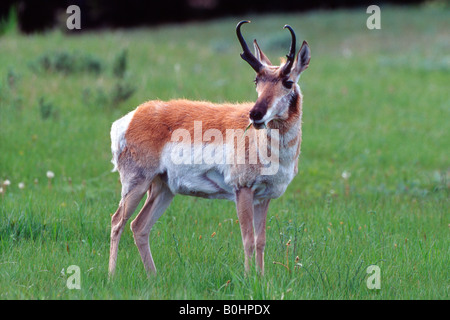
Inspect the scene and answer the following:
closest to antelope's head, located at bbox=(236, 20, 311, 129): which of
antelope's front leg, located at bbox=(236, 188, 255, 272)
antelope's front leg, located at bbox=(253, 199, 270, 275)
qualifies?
antelope's front leg, located at bbox=(236, 188, 255, 272)

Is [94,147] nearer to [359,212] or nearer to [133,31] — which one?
[359,212]

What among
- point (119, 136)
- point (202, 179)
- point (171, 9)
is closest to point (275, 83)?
point (202, 179)

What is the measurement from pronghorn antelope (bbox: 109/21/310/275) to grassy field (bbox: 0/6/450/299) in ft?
1.40

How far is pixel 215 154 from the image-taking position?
6195mm

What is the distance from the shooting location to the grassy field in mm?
5691

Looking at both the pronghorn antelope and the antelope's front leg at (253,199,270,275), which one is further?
the antelope's front leg at (253,199,270,275)

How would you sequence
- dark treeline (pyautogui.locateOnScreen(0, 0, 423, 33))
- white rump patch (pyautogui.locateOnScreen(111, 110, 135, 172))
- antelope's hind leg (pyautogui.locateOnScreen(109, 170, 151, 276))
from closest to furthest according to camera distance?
antelope's hind leg (pyautogui.locateOnScreen(109, 170, 151, 276)) → white rump patch (pyautogui.locateOnScreen(111, 110, 135, 172)) → dark treeline (pyautogui.locateOnScreen(0, 0, 423, 33))

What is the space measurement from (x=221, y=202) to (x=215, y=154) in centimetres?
229

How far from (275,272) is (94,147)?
5.43 m

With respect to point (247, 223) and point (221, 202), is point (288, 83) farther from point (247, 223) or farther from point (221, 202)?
point (221, 202)

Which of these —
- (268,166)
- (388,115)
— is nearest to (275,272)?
(268,166)

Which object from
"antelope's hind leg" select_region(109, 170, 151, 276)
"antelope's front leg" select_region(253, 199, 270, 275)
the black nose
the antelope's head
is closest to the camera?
the black nose

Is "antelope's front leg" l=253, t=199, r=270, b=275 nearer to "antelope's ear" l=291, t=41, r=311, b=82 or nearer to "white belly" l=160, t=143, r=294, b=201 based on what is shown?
"white belly" l=160, t=143, r=294, b=201

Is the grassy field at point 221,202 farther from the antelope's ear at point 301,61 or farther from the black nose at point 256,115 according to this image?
the antelope's ear at point 301,61
